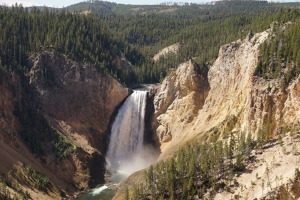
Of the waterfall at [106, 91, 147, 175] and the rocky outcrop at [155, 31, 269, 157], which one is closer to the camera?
the rocky outcrop at [155, 31, 269, 157]

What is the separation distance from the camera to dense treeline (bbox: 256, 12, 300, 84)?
2271 inches

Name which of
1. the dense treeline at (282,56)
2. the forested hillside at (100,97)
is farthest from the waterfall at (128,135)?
the dense treeline at (282,56)

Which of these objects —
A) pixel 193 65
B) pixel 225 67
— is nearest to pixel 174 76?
pixel 193 65

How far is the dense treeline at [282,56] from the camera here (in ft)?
189

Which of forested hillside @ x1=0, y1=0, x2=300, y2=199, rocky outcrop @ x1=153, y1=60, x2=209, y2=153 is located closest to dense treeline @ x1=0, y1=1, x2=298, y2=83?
forested hillside @ x1=0, y1=0, x2=300, y2=199

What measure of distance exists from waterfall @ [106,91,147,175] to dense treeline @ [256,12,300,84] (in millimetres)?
34587

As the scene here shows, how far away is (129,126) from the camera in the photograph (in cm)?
9169

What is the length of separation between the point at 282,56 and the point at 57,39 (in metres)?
58.2

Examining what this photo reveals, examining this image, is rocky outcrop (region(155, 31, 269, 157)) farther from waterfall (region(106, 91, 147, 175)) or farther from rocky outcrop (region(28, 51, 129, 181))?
rocky outcrop (region(28, 51, 129, 181))

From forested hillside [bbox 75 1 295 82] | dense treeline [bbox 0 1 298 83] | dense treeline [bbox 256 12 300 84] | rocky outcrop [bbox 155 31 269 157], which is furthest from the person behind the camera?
forested hillside [bbox 75 1 295 82]

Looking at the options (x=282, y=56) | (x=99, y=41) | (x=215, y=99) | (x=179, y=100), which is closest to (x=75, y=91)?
(x=179, y=100)

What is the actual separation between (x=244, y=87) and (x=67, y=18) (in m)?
68.8

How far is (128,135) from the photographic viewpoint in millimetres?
91250

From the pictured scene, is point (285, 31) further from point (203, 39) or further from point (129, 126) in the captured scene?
point (203, 39)
